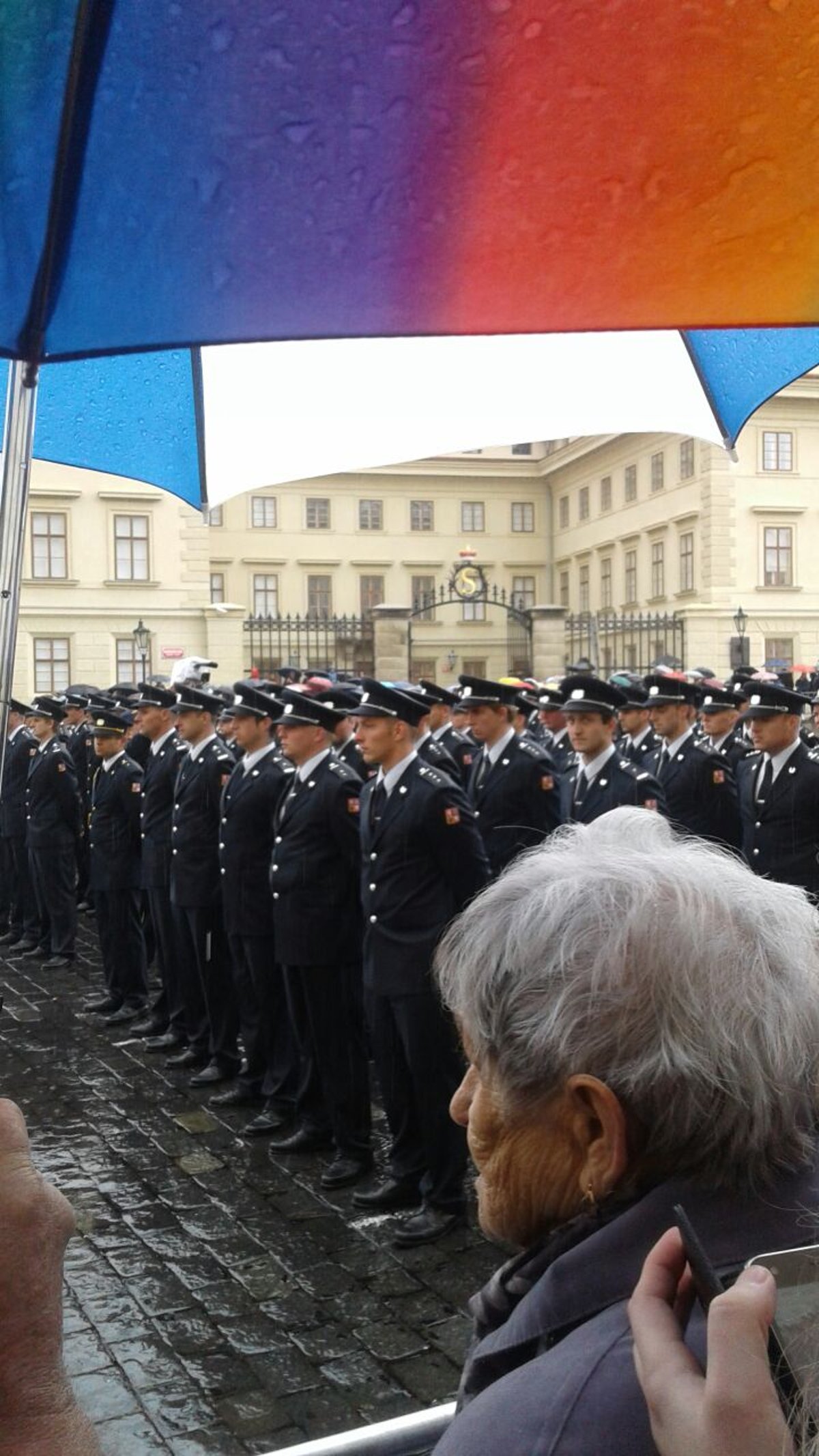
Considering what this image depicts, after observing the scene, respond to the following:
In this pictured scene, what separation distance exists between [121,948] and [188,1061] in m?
1.64

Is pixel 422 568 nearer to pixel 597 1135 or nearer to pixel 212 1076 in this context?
pixel 212 1076

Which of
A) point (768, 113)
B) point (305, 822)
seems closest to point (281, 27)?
point (768, 113)

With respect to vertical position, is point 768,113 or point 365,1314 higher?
point 768,113

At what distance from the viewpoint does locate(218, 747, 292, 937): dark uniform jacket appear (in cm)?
669

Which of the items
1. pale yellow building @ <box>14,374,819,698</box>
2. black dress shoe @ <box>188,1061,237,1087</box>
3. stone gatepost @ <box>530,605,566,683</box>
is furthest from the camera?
pale yellow building @ <box>14,374,819,698</box>

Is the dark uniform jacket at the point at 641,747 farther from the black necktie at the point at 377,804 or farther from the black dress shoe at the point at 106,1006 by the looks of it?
the black necktie at the point at 377,804

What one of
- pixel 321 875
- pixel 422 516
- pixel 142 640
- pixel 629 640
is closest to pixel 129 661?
pixel 142 640

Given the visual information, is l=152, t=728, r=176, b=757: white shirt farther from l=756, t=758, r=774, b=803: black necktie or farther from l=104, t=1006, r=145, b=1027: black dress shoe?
l=756, t=758, r=774, b=803: black necktie

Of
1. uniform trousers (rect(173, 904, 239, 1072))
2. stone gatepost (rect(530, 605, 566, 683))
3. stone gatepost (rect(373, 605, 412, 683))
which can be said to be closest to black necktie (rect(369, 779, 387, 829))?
uniform trousers (rect(173, 904, 239, 1072))

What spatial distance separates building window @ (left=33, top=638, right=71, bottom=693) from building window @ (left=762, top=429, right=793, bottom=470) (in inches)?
898

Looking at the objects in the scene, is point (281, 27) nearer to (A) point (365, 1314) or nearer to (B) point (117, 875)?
(A) point (365, 1314)

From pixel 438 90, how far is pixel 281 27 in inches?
10.4

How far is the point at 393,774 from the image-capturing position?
216 inches

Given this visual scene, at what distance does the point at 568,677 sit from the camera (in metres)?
7.77
